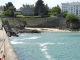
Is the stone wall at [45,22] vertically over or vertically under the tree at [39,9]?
under

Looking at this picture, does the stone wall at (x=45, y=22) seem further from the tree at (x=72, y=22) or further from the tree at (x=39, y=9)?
the tree at (x=39, y=9)

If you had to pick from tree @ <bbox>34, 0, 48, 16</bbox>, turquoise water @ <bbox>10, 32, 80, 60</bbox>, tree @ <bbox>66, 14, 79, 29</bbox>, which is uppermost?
tree @ <bbox>34, 0, 48, 16</bbox>

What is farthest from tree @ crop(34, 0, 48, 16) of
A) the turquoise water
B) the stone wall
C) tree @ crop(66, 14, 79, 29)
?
the turquoise water

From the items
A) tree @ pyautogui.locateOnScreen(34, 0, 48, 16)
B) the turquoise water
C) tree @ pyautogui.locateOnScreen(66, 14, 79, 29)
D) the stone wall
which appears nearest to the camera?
the turquoise water

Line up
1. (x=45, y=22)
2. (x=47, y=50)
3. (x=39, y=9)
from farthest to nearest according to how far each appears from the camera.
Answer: (x=39, y=9), (x=45, y=22), (x=47, y=50)

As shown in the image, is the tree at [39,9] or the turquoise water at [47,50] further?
the tree at [39,9]

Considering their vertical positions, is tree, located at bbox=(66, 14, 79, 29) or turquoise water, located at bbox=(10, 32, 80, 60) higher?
turquoise water, located at bbox=(10, 32, 80, 60)

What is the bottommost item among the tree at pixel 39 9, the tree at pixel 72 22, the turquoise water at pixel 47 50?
the tree at pixel 72 22

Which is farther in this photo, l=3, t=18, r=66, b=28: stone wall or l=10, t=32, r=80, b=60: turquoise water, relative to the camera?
l=3, t=18, r=66, b=28: stone wall

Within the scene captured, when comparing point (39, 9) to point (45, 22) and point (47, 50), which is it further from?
point (47, 50)

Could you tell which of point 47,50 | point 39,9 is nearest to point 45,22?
point 39,9

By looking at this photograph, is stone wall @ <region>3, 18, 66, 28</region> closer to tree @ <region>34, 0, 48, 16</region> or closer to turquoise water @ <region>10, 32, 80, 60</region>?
tree @ <region>34, 0, 48, 16</region>

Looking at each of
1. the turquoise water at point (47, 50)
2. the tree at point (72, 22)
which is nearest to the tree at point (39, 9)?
the tree at point (72, 22)

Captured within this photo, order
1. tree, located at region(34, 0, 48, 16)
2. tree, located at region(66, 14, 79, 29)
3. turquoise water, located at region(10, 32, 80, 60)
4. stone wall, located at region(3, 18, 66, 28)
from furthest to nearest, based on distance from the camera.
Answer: tree, located at region(34, 0, 48, 16) < stone wall, located at region(3, 18, 66, 28) < tree, located at region(66, 14, 79, 29) < turquoise water, located at region(10, 32, 80, 60)
